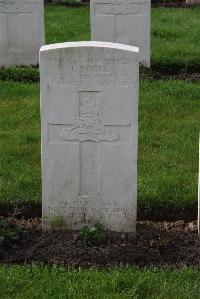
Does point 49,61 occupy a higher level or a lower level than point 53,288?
higher

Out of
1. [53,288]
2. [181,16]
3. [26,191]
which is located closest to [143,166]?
[26,191]

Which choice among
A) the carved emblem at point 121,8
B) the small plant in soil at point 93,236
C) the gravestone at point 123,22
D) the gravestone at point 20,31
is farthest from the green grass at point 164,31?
the small plant in soil at point 93,236

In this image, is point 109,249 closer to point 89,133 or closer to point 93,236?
point 93,236

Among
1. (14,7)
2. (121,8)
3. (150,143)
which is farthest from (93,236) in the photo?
(14,7)

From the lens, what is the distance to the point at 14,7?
10.7m

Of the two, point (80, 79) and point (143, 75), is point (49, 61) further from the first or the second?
point (143, 75)

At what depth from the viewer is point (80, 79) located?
17.1 feet

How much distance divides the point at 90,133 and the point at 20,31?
5.83 metres

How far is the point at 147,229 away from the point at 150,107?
309cm

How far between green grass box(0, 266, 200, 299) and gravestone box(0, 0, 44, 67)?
6431 mm

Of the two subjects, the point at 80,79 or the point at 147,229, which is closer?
the point at 80,79

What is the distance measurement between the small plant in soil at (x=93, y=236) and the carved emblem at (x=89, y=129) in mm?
628

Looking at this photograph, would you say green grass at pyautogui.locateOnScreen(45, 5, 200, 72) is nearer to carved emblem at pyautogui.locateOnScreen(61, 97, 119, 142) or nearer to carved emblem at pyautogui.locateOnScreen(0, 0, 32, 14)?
carved emblem at pyautogui.locateOnScreen(0, 0, 32, 14)

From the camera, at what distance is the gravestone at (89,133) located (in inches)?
204
